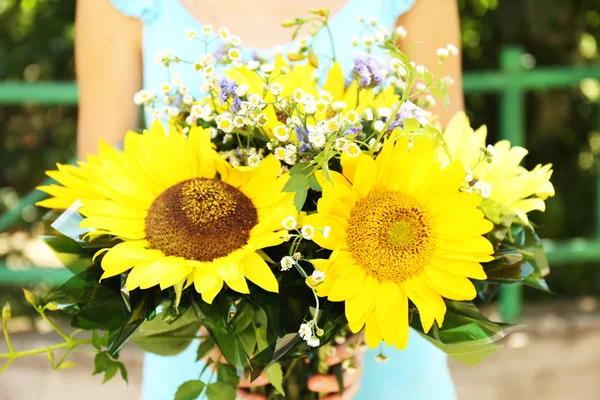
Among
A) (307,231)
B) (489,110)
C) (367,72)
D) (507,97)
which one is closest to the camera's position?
(307,231)

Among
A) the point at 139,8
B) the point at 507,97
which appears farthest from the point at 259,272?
the point at 507,97

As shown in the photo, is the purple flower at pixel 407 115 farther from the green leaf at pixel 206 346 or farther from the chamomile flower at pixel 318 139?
the green leaf at pixel 206 346

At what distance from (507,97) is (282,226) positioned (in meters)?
2.39

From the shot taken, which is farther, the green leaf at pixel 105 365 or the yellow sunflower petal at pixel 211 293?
the green leaf at pixel 105 365

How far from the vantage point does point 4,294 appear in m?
3.48

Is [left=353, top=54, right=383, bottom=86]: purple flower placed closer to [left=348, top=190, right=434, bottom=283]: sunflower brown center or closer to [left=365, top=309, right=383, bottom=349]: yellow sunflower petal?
[left=348, top=190, right=434, bottom=283]: sunflower brown center

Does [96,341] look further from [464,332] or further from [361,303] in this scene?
[464,332]

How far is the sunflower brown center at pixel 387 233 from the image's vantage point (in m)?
0.78

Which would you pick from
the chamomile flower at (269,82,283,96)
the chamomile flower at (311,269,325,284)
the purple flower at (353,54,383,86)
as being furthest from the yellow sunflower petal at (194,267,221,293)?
the purple flower at (353,54,383,86)

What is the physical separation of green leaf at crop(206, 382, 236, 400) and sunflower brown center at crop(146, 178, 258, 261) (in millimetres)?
240

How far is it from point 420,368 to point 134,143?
75cm

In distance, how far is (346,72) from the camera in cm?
137

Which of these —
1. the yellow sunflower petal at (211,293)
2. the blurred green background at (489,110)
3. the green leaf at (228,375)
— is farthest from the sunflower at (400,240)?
the blurred green background at (489,110)

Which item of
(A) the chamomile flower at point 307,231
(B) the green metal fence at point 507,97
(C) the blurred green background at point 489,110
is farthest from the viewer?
(C) the blurred green background at point 489,110
